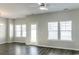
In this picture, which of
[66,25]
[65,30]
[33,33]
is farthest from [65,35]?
[33,33]

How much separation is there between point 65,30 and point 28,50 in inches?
36.6

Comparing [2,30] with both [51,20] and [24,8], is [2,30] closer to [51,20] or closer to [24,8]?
[24,8]

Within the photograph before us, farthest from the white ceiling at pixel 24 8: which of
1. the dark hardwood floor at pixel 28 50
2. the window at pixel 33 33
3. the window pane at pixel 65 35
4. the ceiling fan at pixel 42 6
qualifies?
the dark hardwood floor at pixel 28 50

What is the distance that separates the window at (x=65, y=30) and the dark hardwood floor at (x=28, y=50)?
0.99 ft

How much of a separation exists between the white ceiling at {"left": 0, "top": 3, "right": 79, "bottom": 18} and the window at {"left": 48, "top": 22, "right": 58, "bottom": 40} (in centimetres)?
31

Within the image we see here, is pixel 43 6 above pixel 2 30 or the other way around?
above

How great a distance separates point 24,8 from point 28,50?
0.93 metres

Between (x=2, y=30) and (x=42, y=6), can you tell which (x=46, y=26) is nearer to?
(x=42, y=6)

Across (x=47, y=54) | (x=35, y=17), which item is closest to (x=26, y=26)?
(x=35, y=17)

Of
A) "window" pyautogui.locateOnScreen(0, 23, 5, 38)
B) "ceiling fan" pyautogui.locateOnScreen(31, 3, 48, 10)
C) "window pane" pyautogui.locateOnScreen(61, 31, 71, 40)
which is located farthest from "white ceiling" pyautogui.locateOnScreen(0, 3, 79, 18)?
"window pane" pyautogui.locateOnScreen(61, 31, 71, 40)

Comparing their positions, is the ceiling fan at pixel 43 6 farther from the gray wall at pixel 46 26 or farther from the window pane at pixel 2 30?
the window pane at pixel 2 30

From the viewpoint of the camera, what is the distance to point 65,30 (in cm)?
229

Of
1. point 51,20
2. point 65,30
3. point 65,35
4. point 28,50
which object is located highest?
point 51,20

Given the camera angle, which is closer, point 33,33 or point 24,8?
point 24,8
